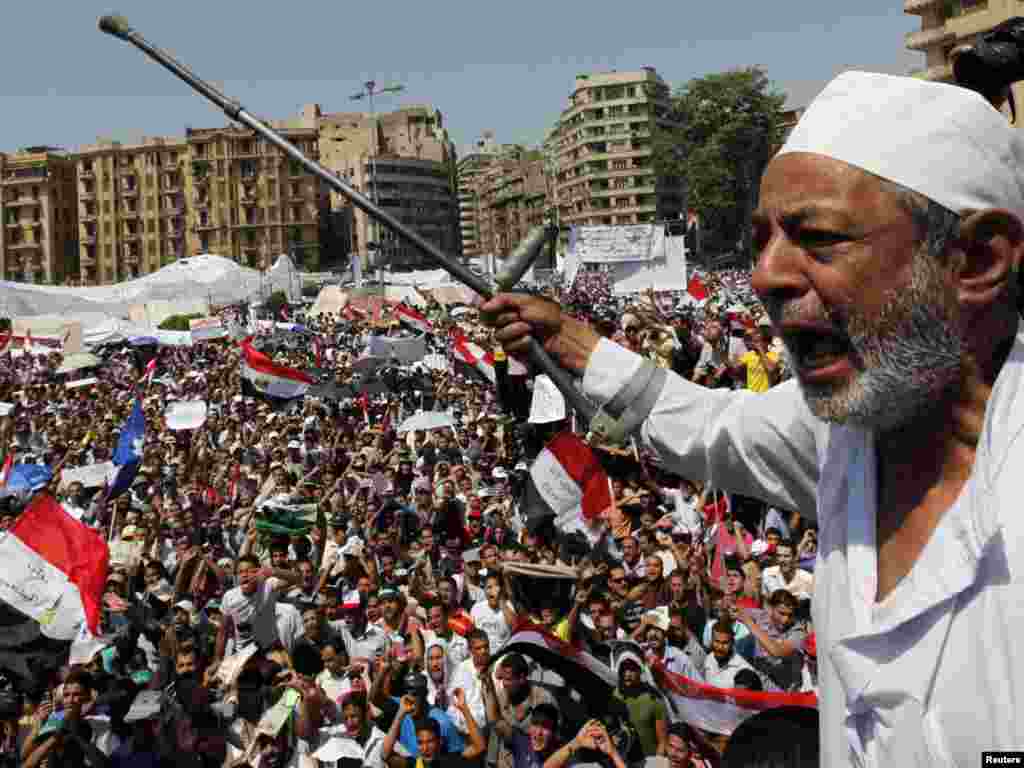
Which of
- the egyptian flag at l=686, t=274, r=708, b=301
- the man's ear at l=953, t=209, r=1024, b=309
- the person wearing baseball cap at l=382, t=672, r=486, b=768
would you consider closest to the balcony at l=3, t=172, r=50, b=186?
the egyptian flag at l=686, t=274, r=708, b=301

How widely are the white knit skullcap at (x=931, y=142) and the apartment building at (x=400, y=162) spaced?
122910 mm

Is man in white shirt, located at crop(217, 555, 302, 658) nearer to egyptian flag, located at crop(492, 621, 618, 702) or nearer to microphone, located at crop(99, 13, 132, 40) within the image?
egyptian flag, located at crop(492, 621, 618, 702)

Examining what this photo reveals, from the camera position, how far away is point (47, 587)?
329 inches

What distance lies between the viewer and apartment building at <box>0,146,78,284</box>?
134m

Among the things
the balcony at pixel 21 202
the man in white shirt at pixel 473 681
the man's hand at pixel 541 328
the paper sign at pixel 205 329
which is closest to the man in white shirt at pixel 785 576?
the man in white shirt at pixel 473 681

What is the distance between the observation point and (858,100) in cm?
151

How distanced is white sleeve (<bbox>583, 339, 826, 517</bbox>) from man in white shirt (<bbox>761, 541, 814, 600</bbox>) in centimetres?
617

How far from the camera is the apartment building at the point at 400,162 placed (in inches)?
5351

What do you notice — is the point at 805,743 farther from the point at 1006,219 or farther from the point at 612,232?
the point at 612,232

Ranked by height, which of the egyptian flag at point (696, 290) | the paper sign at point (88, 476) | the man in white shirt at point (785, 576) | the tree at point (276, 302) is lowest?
the man in white shirt at point (785, 576)

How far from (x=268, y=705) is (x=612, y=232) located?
21.4m

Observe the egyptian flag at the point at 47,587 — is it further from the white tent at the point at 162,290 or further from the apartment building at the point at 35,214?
the apartment building at the point at 35,214

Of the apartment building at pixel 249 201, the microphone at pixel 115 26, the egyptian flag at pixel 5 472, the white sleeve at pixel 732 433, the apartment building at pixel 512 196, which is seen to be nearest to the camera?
the white sleeve at pixel 732 433

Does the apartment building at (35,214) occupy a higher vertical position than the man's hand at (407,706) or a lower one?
higher
